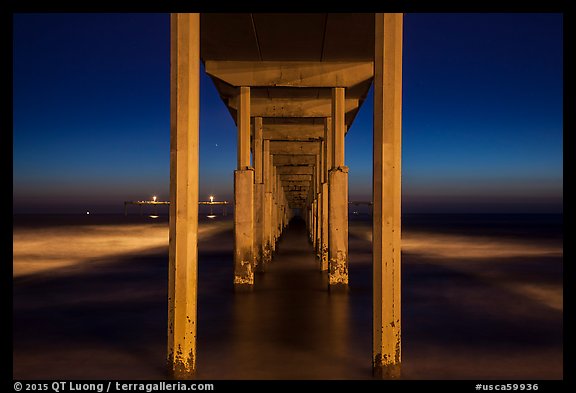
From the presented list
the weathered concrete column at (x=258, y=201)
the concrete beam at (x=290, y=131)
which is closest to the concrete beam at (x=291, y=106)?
the weathered concrete column at (x=258, y=201)

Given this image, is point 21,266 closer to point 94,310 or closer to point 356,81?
point 94,310

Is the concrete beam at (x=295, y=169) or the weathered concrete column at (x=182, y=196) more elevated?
the concrete beam at (x=295, y=169)

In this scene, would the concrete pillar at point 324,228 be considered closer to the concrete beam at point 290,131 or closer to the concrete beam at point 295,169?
the concrete beam at point 290,131

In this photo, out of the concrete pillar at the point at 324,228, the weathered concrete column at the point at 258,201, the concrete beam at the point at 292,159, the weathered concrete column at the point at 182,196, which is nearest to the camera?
the weathered concrete column at the point at 182,196

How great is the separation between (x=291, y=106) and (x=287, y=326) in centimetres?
1018

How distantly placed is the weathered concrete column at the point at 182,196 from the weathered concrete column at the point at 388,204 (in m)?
2.30

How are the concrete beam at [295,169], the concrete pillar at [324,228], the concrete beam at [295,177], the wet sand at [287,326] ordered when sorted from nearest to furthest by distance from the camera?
the wet sand at [287,326] → the concrete pillar at [324,228] → the concrete beam at [295,169] → the concrete beam at [295,177]

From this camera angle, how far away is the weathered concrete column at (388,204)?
584 cm

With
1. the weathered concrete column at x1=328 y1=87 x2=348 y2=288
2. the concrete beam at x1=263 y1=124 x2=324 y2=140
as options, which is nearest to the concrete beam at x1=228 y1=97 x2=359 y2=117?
the concrete beam at x1=263 y1=124 x2=324 y2=140

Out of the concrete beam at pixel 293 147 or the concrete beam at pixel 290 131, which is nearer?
the concrete beam at pixel 290 131

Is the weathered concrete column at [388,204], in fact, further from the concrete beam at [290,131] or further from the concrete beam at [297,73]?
the concrete beam at [290,131]

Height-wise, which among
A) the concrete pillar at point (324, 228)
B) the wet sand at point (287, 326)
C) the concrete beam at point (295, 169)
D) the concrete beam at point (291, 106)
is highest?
the concrete beam at point (291, 106)

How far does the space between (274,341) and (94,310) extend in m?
4.92
